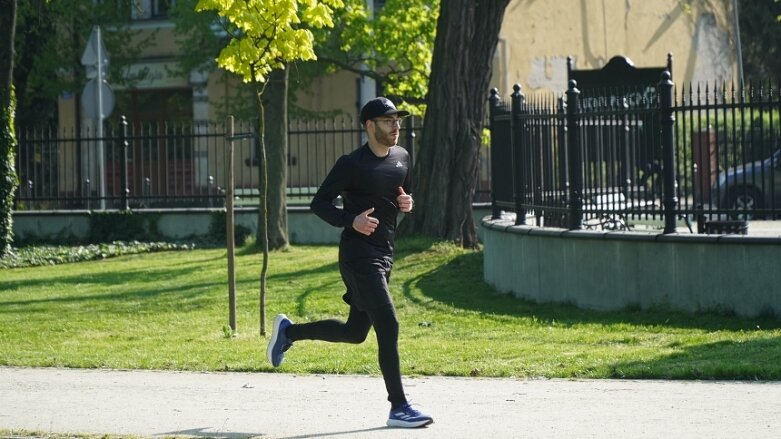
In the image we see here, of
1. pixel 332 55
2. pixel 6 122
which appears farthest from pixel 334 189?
pixel 332 55

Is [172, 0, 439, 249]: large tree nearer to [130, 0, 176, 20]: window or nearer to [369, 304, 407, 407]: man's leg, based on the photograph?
[130, 0, 176, 20]: window

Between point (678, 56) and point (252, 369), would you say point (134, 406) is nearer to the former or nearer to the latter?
point (252, 369)

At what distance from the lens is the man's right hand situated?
8.11 m

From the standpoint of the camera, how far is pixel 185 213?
80.2 feet

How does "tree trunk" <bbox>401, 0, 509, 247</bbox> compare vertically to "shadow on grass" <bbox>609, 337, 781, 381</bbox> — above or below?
above

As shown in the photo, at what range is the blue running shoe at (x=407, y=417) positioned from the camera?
8031 mm

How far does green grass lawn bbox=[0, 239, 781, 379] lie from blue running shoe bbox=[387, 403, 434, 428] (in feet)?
7.18

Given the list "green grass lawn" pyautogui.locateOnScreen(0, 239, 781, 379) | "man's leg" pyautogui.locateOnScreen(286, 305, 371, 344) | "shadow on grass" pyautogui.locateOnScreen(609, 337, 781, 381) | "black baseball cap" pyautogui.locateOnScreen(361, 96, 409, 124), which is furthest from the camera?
"green grass lawn" pyautogui.locateOnScreen(0, 239, 781, 379)

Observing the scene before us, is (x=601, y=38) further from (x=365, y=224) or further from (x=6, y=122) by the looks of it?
(x=365, y=224)

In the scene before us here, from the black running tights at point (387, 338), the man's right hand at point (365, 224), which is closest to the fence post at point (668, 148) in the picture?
the black running tights at point (387, 338)

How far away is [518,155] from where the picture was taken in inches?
623

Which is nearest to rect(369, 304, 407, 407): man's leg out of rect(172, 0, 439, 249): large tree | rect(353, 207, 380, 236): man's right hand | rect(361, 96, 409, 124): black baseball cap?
rect(353, 207, 380, 236): man's right hand

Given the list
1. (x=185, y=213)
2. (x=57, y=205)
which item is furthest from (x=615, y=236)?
(x=57, y=205)

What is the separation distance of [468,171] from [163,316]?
6219 mm
